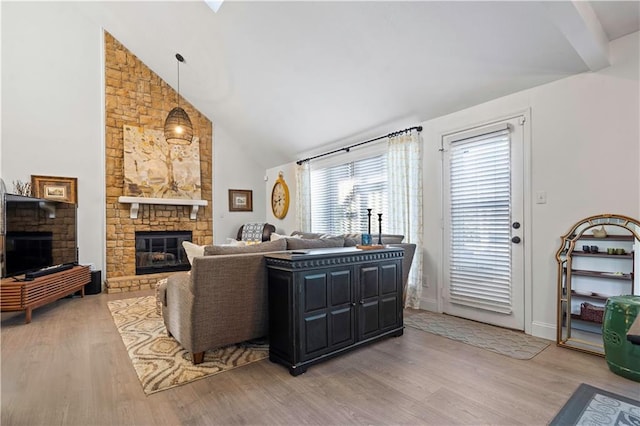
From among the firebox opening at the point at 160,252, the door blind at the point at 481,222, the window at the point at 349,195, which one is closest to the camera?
the door blind at the point at 481,222

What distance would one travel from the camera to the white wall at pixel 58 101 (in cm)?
512

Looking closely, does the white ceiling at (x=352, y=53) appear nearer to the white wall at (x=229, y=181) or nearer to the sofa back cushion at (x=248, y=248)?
the white wall at (x=229, y=181)

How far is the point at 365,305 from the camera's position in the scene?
115 inches

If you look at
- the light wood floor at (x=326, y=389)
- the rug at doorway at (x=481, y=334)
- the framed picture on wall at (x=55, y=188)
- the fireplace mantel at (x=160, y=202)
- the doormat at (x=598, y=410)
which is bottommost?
the rug at doorway at (x=481, y=334)

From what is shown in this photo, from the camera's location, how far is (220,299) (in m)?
2.58

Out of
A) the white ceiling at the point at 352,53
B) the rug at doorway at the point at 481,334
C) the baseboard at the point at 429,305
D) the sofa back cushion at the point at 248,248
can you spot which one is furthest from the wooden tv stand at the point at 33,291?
the baseboard at the point at 429,305

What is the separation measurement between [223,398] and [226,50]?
442 cm

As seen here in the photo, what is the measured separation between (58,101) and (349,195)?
5181mm

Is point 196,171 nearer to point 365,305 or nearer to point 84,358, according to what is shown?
point 84,358

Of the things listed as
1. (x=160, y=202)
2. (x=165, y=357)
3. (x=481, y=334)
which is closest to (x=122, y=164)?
(x=160, y=202)

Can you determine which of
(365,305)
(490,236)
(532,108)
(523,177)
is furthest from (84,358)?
(532,108)

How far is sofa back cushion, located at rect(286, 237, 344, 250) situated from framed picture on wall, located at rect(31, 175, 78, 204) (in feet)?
14.4

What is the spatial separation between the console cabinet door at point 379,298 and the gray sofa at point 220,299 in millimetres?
864

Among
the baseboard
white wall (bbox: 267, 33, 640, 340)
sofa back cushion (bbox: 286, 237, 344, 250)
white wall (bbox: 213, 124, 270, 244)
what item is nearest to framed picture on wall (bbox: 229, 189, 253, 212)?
white wall (bbox: 213, 124, 270, 244)
